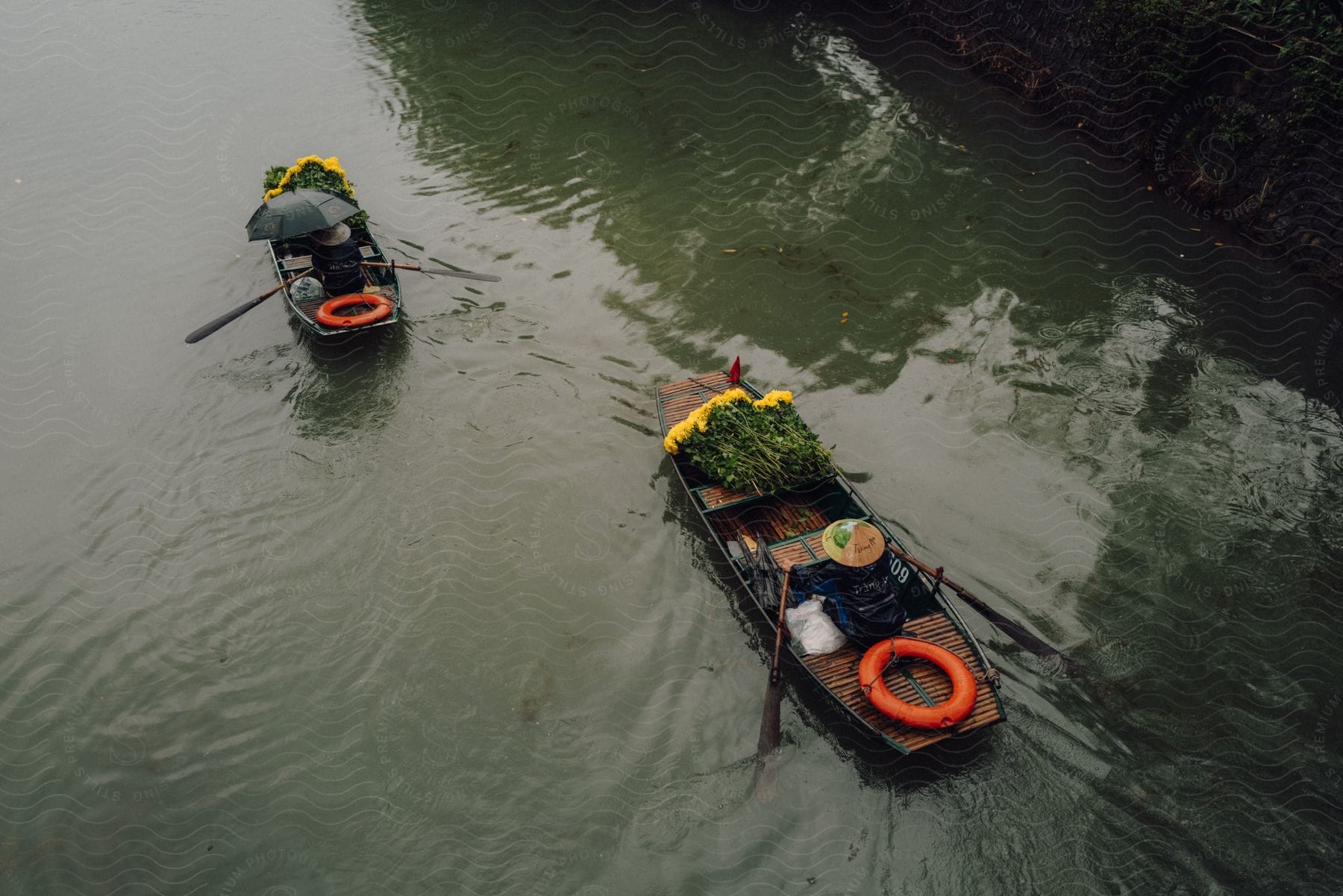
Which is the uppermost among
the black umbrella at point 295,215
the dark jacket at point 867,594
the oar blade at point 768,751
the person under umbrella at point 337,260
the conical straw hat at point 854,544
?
the black umbrella at point 295,215

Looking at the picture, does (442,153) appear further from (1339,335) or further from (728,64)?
(1339,335)

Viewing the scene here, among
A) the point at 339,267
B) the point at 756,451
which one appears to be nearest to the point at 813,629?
the point at 756,451

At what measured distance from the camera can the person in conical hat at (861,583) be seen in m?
8.85

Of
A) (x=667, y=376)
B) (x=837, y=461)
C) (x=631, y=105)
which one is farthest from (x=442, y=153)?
(x=837, y=461)

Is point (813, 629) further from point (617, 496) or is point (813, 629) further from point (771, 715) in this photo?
point (617, 496)

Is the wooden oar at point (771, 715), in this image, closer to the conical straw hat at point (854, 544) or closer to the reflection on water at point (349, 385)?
the conical straw hat at point (854, 544)

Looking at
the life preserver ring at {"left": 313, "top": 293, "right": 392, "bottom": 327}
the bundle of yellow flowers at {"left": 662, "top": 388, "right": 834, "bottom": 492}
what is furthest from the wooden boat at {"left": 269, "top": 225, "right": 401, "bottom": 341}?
the bundle of yellow flowers at {"left": 662, "top": 388, "right": 834, "bottom": 492}

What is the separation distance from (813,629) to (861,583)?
791 mm

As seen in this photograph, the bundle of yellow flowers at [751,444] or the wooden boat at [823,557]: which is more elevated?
the bundle of yellow flowers at [751,444]

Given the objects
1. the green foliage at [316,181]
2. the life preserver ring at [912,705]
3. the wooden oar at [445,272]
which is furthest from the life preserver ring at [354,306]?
the life preserver ring at [912,705]

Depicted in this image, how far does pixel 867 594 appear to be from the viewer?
9031mm

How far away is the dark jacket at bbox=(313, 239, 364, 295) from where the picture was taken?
13.0 m

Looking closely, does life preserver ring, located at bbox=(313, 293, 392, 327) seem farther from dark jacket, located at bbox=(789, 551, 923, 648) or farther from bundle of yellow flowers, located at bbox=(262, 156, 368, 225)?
dark jacket, located at bbox=(789, 551, 923, 648)

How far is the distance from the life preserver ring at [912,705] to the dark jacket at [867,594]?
0.20 meters
